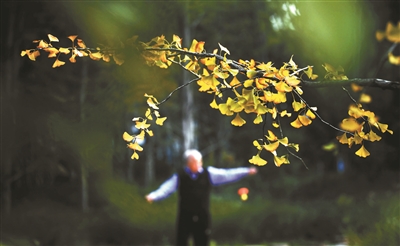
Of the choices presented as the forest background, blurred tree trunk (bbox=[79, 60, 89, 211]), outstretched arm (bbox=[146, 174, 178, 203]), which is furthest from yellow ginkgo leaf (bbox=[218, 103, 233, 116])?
blurred tree trunk (bbox=[79, 60, 89, 211])

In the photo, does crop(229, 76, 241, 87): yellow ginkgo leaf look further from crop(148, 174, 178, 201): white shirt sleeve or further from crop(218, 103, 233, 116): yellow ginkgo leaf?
crop(148, 174, 178, 201): white shirt sleeve

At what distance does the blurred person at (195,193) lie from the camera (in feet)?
17.6

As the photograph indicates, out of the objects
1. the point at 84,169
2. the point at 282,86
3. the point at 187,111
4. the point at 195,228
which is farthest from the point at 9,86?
the point at 282,86

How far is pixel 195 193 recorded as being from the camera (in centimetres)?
539

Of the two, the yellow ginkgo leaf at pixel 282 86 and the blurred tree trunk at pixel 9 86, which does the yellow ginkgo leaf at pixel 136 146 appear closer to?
the yellow ginkgo leaf at pixel 282 86

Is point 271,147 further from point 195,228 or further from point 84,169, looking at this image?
point 84,169

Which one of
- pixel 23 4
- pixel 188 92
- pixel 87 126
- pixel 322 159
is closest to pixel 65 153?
pixel 87 126

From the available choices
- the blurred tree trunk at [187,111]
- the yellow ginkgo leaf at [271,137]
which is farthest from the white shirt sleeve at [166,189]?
the blurred tree trunk at [187,111]

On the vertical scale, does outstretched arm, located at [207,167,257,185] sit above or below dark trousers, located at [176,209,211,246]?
above

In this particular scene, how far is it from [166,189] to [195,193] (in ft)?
1.11

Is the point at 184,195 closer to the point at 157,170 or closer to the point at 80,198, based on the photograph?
the point at 80,198

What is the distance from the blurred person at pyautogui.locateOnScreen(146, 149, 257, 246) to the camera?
5.38m

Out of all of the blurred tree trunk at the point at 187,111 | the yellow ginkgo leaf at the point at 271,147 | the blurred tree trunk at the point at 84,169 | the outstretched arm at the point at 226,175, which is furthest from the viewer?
the blurred tree trunk at the point at 187,111

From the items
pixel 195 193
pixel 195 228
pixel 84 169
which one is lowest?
pixel 195 228
